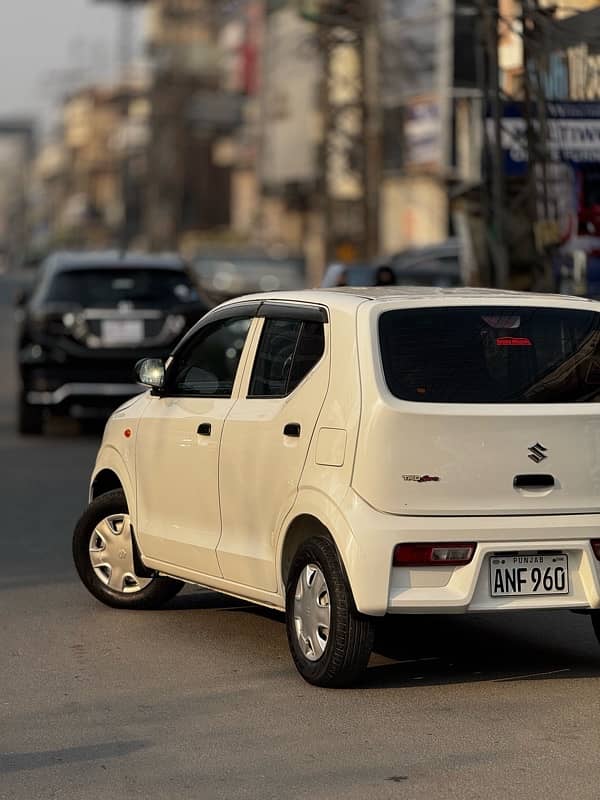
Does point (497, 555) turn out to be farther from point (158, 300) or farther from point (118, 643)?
point (158, 300)

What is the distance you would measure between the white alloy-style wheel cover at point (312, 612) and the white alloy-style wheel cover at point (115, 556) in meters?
1.93

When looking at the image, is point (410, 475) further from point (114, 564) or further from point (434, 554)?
point (114, 564)

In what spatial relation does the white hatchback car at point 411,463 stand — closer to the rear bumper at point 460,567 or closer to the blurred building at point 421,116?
the rear bumper at point 460,567

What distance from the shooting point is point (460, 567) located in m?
7.59

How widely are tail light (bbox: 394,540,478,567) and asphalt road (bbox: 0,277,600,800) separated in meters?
0.54

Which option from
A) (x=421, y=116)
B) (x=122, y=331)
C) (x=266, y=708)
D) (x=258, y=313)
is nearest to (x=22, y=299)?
(x=122, y=331)

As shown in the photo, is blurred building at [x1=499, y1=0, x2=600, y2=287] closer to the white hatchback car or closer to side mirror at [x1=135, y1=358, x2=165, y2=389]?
side mirror at [x1=135, y1=358, x2=165, y2=389]

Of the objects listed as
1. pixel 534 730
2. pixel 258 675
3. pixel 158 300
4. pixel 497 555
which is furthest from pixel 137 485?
pixel 158 300

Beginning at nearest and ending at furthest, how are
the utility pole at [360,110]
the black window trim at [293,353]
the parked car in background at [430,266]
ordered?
the black window trim at [293,353] < the parked car in background at [430,266] < the utility pole at [360,110]

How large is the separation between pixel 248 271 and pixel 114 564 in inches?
1138

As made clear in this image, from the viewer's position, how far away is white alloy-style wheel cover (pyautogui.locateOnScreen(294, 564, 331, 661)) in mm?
7801

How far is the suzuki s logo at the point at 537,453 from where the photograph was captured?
769cm

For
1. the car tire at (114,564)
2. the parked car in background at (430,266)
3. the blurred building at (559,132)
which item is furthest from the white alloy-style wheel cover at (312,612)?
the parked car in background at (430,266)

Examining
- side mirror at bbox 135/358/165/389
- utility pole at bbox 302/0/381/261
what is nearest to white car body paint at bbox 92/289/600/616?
side mirror at bbox 135/358/165/389
